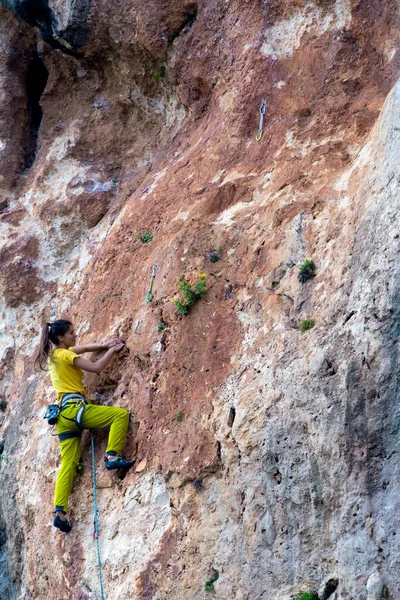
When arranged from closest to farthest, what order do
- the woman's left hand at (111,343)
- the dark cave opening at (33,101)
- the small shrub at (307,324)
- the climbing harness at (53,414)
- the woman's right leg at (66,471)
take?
the small shrub at (307,324) → the woman's right leg at (66,471) → the climbing harness at (53,414) → the woman's left hand at (111,343) → the dark cave opening at (33,101)

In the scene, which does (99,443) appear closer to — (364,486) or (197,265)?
(197,265)

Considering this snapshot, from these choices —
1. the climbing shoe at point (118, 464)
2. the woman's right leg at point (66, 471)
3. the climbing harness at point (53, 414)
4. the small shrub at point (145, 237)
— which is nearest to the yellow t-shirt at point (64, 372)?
the climbing harness at point (53, 414)

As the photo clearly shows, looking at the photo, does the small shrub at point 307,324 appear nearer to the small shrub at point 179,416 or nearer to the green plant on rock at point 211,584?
the small shrub at point 179,416

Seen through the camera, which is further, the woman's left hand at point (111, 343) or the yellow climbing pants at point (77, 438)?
the woman's left hand at point (111, 343)

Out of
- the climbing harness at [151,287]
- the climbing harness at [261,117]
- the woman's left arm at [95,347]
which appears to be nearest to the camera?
the woman's left arm at [95,347]

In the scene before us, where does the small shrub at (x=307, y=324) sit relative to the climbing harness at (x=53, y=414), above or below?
below

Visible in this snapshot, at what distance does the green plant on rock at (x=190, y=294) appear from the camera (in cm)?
733

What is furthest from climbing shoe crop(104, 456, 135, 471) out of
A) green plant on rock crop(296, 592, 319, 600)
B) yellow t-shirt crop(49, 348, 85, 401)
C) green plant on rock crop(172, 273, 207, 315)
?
green plant on rock crop(296, 592, 319, 600)

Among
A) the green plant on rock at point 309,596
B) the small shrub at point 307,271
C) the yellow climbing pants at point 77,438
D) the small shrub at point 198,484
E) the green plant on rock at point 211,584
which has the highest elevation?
the small shrub at point 307,271

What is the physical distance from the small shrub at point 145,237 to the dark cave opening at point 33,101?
448cm

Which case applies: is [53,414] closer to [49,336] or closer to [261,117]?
[49,336]

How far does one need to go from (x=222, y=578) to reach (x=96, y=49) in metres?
9.11

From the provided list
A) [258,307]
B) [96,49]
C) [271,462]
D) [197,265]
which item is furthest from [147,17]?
[271,462]

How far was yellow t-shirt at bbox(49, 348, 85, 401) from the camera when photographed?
24.8 feet
